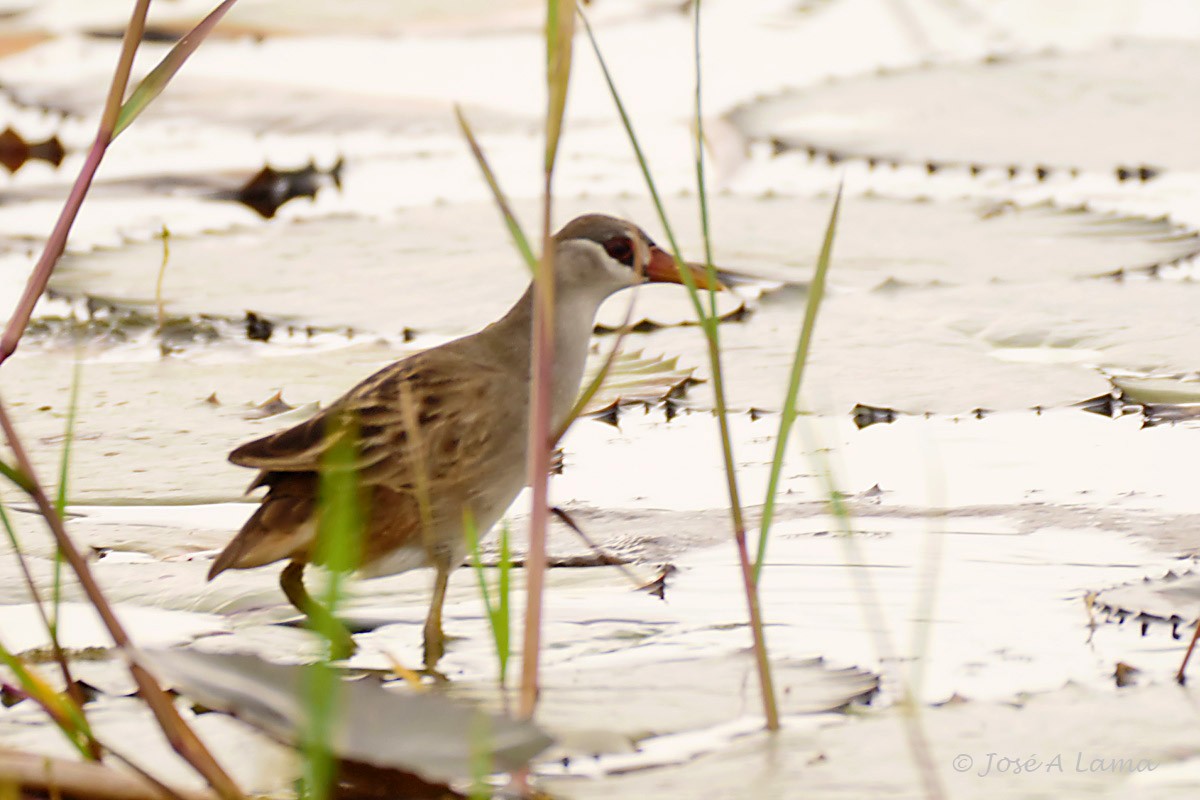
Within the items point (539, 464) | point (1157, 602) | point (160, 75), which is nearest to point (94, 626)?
point (160, 75)

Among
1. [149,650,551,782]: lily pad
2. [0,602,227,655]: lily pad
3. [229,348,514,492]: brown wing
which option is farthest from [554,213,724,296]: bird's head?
[149,650,551,782]: lily pad

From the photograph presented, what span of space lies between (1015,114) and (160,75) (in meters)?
4.72

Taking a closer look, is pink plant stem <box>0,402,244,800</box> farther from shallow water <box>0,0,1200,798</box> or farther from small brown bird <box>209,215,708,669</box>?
small brown bird <box>209,215,708,669</box>

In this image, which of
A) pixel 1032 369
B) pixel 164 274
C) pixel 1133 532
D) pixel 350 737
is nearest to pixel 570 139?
A: pixel 164 274

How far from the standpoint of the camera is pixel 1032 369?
11.2 feet

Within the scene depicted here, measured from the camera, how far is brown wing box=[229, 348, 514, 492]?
236cm

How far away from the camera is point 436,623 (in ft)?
7.61

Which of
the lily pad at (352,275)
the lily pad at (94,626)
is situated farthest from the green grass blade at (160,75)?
the lily pad at (352,275)

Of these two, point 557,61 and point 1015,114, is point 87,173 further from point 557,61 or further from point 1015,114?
point 1015,114

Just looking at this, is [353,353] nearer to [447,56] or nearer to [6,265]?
[6,265]

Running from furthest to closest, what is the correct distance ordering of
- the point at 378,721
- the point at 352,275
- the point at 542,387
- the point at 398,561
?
the point at 352,275 → the point at 398,561 → the point at 542,387 → the point at 378,721

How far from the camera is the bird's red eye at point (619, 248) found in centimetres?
292

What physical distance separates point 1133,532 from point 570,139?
4.04 meters

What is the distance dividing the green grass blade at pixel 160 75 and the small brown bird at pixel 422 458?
60 centimetres
